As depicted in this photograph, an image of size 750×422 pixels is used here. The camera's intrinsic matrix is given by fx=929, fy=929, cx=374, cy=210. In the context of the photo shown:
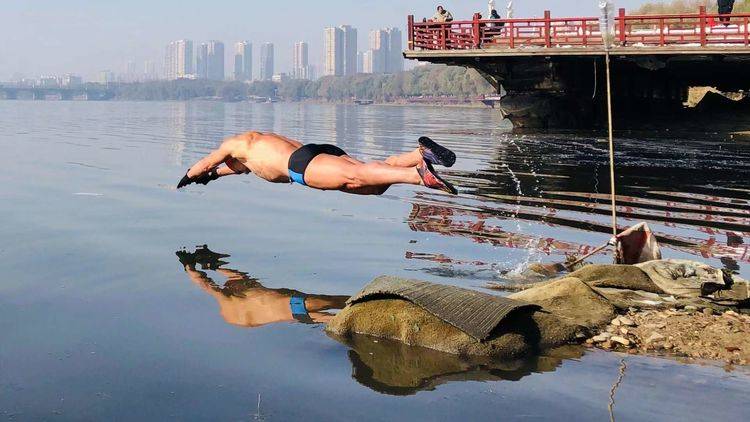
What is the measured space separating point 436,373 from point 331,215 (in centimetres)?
783

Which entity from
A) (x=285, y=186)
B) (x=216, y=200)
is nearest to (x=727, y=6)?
(x=285, y=186)

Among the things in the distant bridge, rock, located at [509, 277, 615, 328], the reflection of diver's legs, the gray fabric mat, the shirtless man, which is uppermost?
the distant bridge

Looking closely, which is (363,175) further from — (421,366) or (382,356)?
(421,366)

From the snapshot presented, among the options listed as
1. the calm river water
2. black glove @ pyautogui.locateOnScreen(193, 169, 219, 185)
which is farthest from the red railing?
black glove @ pyautogui.locateOnScreen(193, 169, 219, 185)

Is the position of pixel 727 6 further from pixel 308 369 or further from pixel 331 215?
pixel 308 369

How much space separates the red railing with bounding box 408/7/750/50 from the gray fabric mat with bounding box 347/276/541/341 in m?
26.0

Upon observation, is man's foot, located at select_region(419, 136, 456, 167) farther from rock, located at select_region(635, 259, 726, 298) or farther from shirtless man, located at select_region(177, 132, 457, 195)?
rock, located at select_region(635, 259, 726, 298)

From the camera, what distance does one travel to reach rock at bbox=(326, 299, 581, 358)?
19.9 ft

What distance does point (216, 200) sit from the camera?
15023 millimetres

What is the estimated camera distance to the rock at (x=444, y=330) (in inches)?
239

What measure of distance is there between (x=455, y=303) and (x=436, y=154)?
143cm

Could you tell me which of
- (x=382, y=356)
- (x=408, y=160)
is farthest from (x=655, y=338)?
(x=408, y=160)

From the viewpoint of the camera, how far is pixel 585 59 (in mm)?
35000

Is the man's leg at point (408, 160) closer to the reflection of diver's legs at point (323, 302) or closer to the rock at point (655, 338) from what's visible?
the reflection of diver's legs at point (323, 302)
